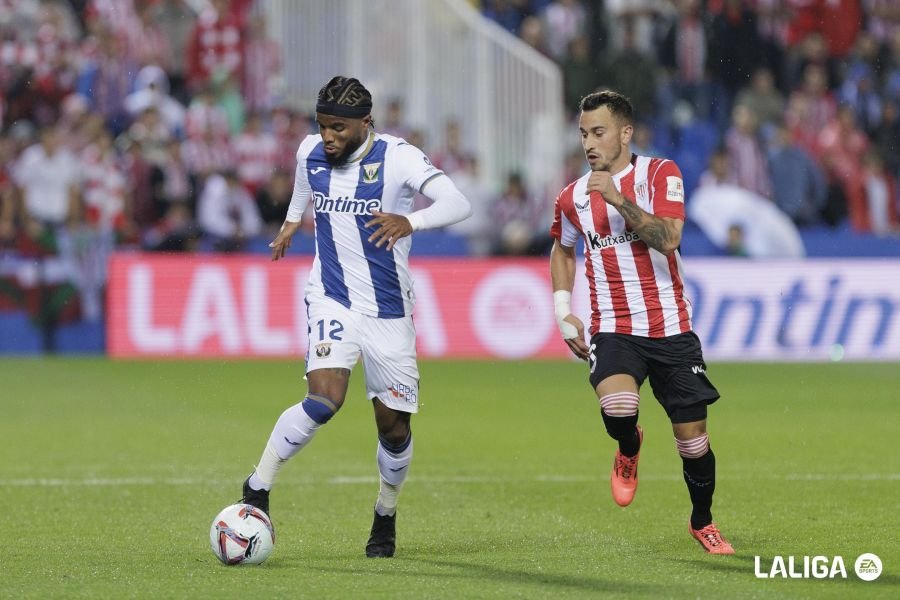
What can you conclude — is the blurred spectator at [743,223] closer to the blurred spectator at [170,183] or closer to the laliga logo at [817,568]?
the blurred spectator at [170,183]

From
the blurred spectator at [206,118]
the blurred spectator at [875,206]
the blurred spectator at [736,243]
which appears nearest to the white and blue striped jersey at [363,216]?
the blurred spectator at [736,243]

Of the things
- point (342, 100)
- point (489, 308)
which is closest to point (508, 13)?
point (489, 308)

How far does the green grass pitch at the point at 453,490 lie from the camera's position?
6.41 m

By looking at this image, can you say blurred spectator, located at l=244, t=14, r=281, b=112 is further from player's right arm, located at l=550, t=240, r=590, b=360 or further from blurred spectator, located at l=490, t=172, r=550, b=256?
player's right arm, located at l=550, t=240, r=590, b=360

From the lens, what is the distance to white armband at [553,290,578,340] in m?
7.19

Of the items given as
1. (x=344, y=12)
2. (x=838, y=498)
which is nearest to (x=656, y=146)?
(x=344, y=12)

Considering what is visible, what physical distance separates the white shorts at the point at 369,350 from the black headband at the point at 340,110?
83 cm

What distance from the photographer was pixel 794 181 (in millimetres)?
20484

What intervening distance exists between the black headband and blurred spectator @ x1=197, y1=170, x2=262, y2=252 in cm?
1184

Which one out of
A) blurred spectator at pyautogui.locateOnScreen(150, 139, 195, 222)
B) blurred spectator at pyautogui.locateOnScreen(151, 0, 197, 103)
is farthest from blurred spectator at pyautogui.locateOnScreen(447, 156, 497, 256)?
blurred spectator at pyautogui.locateOnScreen(151, 0, 197, 103)

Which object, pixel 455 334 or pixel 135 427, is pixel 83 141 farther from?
pixel 135 427

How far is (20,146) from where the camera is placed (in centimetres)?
1973

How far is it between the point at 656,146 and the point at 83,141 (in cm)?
736

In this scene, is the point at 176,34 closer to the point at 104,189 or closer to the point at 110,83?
the point at 110,83
